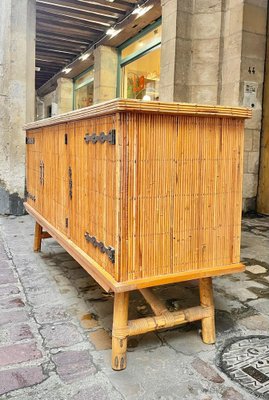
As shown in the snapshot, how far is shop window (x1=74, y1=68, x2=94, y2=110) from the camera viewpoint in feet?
40.0

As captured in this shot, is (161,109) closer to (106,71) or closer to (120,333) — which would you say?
(120,333)

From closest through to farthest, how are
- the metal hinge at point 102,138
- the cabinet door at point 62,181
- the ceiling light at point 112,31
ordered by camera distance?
the metal hinge at point 102,138, the cabinet door at point 62,181, the ceiling light at point 112,31

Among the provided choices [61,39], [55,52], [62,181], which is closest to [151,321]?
[62,181]

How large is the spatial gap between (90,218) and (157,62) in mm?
6770

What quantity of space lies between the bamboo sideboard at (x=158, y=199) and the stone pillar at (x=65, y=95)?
12.8 metres

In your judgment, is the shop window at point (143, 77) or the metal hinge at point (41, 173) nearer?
the metal hinge at point (41, 173)

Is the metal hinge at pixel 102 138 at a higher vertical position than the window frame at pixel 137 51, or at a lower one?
lower

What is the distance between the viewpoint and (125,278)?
6.31 feet

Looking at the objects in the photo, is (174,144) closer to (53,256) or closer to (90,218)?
(90,218)

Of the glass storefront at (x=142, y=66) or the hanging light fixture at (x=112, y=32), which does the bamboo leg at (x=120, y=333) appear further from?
the hanging light fixture at (x=112, y=32)

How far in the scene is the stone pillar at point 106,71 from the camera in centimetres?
1035

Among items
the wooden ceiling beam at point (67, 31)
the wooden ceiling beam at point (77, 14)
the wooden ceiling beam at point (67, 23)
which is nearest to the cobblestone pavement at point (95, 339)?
the wooden ceiling beam at point (77, 14)

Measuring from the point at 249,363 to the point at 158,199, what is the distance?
104 cm

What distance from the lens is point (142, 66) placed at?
9.24m
